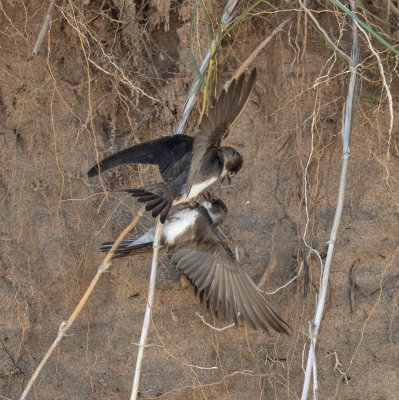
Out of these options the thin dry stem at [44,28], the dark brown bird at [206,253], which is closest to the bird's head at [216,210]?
the dark brown bird at [206,253]

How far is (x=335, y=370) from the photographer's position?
2441 mm

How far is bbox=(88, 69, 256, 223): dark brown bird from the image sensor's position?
75.5 inches

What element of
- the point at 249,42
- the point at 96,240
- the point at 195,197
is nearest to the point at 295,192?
the point at 195,197

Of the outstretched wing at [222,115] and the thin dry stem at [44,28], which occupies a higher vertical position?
the thin dry stem at [44,28]

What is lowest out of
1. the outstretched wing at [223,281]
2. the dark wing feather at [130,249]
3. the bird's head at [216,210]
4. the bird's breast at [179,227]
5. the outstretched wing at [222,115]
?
the outstretched wing at [223,281]

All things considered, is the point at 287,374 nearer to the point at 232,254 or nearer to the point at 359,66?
the point at 232,254

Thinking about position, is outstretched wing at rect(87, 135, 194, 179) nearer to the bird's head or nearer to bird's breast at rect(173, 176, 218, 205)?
bird's breast at rect(173, 176, 218, 205)

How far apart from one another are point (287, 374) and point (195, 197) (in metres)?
0.64

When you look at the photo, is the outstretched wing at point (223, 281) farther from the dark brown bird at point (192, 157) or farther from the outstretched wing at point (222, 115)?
the outstretched wing at point (222, 115)

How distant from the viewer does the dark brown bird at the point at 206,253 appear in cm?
235

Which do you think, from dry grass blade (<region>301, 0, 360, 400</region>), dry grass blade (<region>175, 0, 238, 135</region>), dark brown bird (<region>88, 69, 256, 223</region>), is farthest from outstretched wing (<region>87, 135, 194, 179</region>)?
dry grass blade (<region>301, 0, 360, 400</region>)

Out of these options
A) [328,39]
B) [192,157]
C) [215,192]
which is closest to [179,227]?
[215,192]

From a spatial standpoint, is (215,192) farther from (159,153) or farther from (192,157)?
(192,157)

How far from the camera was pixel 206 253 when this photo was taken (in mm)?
2457
